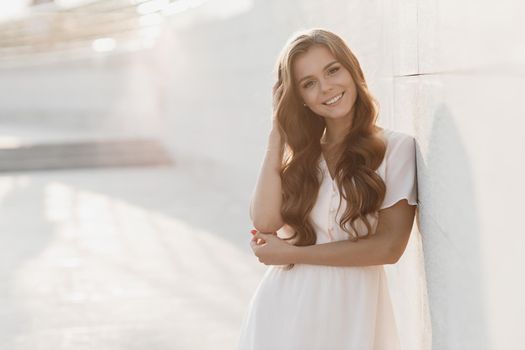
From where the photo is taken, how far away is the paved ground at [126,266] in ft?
16.6

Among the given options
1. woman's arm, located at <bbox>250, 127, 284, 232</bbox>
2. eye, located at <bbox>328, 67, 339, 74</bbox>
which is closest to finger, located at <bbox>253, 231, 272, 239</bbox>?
woman's arm, located at <bbox>250, 127, 284, 232</bbox>

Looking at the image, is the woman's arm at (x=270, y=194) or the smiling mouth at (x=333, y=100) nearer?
the smiling mouth at (x=333, y=100)

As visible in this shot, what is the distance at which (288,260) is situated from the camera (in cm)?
272

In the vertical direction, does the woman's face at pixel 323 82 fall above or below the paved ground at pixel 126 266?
above

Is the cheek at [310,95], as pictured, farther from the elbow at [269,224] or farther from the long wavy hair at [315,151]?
the elbow at [269,224]

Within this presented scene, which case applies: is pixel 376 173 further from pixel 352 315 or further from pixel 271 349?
pixel 271 349

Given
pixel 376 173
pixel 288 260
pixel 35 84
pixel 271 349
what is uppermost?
pixel 376 173

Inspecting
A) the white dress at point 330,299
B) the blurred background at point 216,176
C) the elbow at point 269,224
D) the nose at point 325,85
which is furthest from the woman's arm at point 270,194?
the blurred background at point 216,176

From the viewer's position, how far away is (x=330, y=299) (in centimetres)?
266

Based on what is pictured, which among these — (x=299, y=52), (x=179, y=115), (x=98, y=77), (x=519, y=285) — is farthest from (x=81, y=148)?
(x=519, y=285)

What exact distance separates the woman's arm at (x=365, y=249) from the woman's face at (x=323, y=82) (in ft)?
1.17

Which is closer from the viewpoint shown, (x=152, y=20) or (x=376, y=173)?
(x=376, y=173)

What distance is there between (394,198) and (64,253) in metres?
5.17

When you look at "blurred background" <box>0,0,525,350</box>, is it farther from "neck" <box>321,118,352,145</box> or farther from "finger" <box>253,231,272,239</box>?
"finger" <box>253,231,272,239</box>
